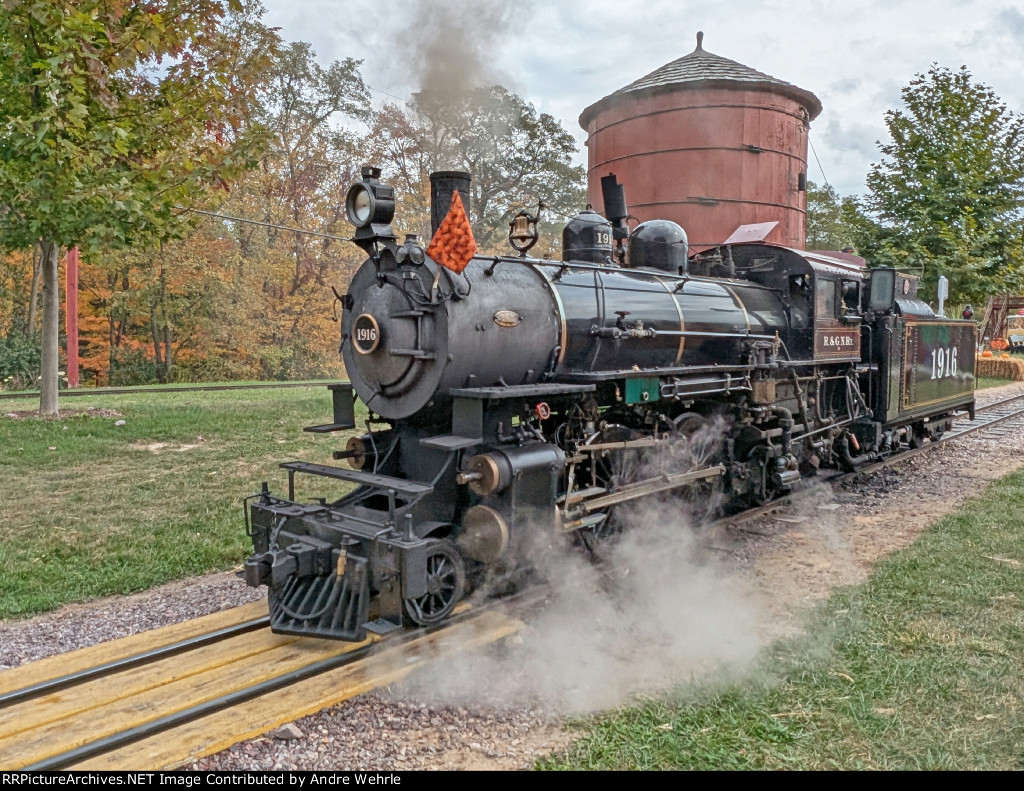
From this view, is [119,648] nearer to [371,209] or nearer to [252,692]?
[252,692]

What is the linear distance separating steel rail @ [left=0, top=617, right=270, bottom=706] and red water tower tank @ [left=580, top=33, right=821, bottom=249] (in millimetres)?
11698

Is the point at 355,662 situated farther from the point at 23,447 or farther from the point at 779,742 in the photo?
the point at 23,447

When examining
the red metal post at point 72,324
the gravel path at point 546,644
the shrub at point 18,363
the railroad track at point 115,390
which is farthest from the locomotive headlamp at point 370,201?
the shrub at point 18,363

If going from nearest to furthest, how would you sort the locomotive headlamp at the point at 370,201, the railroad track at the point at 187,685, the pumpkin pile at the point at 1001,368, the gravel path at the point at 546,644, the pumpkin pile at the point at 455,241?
1. the railroad track at the point at 187,685
2. the gravel path at the point at 546,644
3. the pumpkin pile at the point at 455,241
4. the locomotive headlamp at the point at 370,201
5. the pumpkin pile at the point at 1001,368

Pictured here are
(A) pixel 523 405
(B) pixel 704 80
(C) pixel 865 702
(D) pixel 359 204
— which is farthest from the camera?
(B) pixel 704 80

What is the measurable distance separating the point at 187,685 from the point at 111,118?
26.4 ft

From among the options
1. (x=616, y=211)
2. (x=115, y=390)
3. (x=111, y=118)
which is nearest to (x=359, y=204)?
(x=616, y=211)

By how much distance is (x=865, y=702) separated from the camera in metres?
3.78

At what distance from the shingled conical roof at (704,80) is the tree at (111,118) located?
7.14 meters

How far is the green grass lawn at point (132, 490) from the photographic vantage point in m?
5.91

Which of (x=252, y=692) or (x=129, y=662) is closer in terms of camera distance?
(x=252, y=692)

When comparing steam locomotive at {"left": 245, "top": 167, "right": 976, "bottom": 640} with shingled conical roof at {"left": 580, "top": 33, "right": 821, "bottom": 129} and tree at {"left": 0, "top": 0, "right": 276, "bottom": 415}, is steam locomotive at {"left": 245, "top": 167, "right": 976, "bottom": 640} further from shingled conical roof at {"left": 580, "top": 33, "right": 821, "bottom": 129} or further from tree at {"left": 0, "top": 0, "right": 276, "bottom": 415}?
shingled conical roof at {"left": 580, "top": 33, "right": 821, "bottom": 129}

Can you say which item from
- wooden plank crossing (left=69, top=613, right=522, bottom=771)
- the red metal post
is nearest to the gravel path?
wooden plank crossing (left=69, top=613, right=522, bottom=771)

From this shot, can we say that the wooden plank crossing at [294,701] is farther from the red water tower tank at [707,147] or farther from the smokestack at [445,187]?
the red water tower tank at [707,147]
